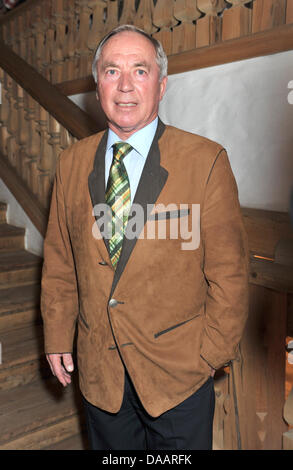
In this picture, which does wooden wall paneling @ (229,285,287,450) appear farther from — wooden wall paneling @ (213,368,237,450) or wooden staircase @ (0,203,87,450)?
wooden staircase @ (0,203,87,450)

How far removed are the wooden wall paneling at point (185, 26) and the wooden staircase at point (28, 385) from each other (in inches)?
76.4

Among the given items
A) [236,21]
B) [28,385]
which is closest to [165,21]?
[236,21]

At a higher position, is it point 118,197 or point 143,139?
point 143,139

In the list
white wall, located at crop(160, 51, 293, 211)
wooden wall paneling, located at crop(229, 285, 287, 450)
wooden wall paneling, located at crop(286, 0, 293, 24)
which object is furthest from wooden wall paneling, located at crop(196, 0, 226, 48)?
wooden wall paneling, located at crop(229, 285, 287, 450)

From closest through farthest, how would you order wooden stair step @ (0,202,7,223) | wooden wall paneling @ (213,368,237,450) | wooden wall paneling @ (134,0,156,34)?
wooden wall paneling @ (213,368,237,450) → wooden wall paneling @ (134,0,156,34) → wooden stair step @ (0,202,7,223)

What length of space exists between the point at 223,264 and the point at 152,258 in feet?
0.72

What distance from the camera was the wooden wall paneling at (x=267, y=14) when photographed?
197cm

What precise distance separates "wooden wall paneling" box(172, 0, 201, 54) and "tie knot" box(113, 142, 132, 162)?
1316 mm

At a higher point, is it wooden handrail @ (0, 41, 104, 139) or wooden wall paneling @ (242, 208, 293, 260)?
wooden handrail @ (0, 41, 104, 139)

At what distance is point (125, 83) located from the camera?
1328mm

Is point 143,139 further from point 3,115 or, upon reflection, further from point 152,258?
point 3,115

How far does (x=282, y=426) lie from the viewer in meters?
1.92

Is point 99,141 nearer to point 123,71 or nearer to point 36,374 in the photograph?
point 123,71

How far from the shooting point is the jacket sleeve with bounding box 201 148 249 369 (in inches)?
51.4
